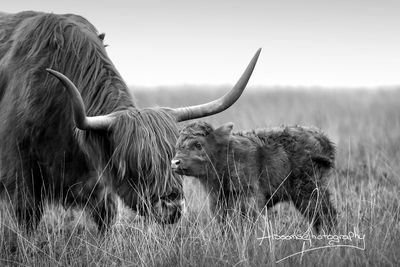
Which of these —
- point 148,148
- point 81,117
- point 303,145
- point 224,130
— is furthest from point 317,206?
point 81,117

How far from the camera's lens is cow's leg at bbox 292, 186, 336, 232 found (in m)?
5.26

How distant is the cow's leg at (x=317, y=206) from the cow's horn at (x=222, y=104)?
2.91 feet

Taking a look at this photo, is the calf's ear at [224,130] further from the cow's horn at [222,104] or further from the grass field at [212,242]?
the grass field at [212,242]

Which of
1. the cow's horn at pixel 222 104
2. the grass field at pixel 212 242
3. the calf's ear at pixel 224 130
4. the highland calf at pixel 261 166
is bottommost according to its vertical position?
the grass field at pixel 212 242

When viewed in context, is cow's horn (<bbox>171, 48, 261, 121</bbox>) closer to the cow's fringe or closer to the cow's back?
the cow's fringe

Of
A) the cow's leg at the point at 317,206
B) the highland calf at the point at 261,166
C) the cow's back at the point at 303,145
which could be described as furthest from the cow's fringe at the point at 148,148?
the cow's leg at the point at 317,206

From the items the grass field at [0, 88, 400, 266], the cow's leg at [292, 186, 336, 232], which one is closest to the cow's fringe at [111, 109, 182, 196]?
the grass field at [0, 88, 400, 266]

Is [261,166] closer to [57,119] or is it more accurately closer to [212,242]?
[212,242]

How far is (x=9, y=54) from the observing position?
603 cm

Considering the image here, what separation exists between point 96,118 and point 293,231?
1.65m

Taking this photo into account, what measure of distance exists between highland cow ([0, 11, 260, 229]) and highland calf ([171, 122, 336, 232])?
257 mm

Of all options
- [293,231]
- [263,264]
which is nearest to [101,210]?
[293,231]

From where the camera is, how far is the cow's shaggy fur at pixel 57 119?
5.32 m

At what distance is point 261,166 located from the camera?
5.23 m
